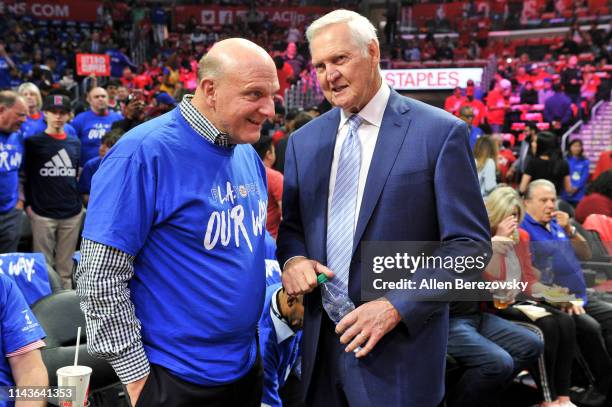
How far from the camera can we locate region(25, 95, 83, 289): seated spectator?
214 inches

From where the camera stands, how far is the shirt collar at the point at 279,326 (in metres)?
2.49

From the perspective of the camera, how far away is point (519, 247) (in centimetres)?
233

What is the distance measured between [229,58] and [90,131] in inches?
191

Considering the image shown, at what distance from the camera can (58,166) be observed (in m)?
5.48

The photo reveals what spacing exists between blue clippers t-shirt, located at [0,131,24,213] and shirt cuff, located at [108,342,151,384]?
3.78 metres

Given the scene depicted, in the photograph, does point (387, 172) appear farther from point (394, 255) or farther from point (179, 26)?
point (179, 26)

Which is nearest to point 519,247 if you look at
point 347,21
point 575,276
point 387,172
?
point 575,276

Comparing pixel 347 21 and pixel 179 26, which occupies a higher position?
pixel 347 21

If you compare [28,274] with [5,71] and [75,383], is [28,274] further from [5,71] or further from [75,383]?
[5,71]

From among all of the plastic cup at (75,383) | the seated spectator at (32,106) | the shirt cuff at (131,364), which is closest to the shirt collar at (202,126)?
the shirt cuff at (131,364)

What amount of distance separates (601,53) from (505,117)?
178 inches

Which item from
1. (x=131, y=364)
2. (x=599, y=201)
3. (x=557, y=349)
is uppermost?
(x=131, y=364)

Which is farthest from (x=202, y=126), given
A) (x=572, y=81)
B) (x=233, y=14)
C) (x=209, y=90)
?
(x=233, y=14)

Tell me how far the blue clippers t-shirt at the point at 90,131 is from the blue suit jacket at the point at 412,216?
477 centimetres
